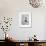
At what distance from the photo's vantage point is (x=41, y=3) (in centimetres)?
419

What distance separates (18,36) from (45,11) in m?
1.29

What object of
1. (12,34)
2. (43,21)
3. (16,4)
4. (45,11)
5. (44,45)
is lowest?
(44,45)

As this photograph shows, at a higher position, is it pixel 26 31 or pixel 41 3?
pixel 41 3

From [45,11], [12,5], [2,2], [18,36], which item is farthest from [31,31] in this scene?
[2,2]

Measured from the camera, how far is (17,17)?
13.8 ft

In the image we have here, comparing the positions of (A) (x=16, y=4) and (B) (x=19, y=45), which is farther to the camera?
(A) (x=16, y=4)

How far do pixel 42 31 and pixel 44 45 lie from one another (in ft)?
2.74

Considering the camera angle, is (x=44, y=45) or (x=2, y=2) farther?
(x=2, y=2)

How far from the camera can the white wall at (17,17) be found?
13.5ft

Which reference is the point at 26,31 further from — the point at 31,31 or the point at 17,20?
the point at 17,20

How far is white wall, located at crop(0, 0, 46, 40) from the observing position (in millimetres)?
4109

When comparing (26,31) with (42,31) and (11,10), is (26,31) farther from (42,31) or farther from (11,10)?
(11,10)

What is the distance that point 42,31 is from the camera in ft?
13.4

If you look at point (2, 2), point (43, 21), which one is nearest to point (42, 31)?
point (43, 21)
